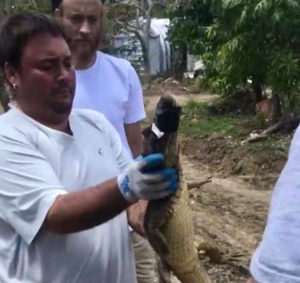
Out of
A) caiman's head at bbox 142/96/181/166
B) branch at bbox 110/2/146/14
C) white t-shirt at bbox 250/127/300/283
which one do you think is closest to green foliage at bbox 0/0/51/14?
branch at bbox 110/2/146/14

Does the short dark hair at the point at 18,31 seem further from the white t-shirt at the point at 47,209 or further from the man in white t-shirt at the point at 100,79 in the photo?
the man in white t-shirt at the point at 100,79

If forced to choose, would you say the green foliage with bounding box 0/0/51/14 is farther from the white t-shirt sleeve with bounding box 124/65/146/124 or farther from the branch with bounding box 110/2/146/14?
the white t-shirt sleeve with bounding box 124/65/146/124

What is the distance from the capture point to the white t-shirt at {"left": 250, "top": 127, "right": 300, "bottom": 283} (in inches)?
68.1

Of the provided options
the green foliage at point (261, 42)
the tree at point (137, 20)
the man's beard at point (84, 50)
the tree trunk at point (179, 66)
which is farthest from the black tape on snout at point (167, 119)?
the tree trunk at point (179, 66)

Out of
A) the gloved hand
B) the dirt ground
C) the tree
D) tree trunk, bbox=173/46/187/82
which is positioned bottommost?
tree trunk, bbox=173/46/187/82

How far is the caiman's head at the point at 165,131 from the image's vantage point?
2289 mm

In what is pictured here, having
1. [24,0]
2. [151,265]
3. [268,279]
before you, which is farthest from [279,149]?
[268,279]

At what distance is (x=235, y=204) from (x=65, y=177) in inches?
283

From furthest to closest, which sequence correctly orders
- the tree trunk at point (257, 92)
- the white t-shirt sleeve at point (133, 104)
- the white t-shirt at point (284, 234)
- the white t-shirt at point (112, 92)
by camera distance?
the tree trunk at point (257, 92) → the white t-shirt sleeve at point (133, 104) → the white t-shirt at point (112, 92) → the white t-shirt at point (284, 234)

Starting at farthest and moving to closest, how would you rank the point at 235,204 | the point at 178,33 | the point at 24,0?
the point at 178,33 → the point at 24,0 → the point at 235,204

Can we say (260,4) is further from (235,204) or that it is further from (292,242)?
(292,242)

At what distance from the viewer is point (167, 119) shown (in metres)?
2.29

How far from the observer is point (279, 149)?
12.0 meters

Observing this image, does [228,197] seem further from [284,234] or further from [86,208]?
[284,234]
